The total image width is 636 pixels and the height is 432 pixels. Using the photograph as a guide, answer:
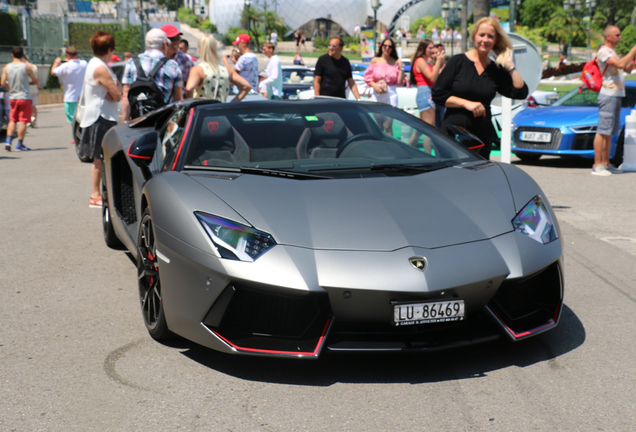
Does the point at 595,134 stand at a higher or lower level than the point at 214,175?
lower

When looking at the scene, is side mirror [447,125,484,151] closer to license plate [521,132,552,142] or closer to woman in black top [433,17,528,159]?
woman in black top [433,17,528,159]

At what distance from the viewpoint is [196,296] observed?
3.17m

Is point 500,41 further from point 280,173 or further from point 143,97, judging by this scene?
point 143,97

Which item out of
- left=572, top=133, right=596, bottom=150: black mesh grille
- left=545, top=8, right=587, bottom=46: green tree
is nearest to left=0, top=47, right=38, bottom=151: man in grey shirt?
left=572, top=133, right=596, bottom=150: black mesh grille

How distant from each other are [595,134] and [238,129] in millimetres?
7625

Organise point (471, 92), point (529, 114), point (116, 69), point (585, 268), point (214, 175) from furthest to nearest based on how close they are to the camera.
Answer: point (116, 69) < point (529, 114) < point (471, 92) < point (585, 268) < point (214, 175)

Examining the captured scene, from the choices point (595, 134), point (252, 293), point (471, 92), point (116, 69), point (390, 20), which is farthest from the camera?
point (390, 20)

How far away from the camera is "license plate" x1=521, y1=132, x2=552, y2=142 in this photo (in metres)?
10.7

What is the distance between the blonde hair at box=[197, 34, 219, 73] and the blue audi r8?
477 centimetres

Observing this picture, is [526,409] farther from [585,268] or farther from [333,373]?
[585,268]

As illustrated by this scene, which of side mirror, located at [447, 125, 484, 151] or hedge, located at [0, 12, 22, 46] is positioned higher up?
side mirror, located at [447, 125, 484, 151]

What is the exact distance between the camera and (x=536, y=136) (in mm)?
10758

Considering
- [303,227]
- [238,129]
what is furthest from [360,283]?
[238,129]

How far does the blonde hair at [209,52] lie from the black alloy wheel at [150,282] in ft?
16.0
